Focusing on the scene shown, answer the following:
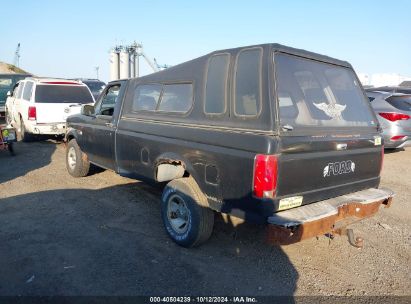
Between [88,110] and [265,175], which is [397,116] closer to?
[265,175]

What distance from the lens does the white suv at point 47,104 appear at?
30.3ft

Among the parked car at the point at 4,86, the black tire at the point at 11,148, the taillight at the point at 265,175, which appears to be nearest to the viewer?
the taillight at the point at 265,175

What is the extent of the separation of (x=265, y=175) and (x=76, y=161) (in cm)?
453

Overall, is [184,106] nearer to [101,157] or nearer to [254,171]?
[254,171]

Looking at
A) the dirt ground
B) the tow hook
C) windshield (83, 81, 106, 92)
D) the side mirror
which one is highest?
windshield (83, 81, 106, 92)

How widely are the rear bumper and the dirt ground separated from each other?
1.74ft

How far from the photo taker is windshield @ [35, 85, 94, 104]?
372 inches

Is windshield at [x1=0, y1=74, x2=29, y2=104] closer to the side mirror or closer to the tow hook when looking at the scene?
the side mirror

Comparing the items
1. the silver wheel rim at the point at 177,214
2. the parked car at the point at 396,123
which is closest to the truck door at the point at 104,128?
the silver wheel rim at the point at 177,214

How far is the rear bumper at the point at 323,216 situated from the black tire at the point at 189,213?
2.85 ft

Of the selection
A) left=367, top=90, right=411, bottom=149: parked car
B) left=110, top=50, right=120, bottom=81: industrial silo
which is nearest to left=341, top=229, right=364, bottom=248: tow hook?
left=367, top=90, right=411, bottom=149: parked car

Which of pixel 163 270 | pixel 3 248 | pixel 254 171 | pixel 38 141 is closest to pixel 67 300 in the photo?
pixel 163 270

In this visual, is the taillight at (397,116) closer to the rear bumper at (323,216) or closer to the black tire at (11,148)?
the rear bumper at (323,216)

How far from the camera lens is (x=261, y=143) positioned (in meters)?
2.92
